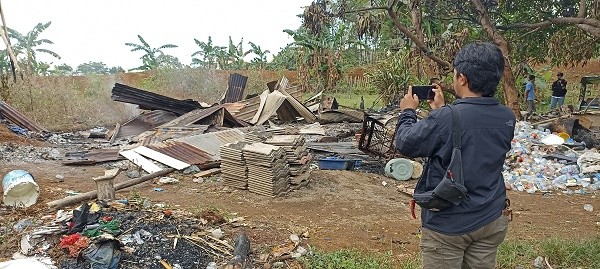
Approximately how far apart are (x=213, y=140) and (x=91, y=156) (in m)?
2.50

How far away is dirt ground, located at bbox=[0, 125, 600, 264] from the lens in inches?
208

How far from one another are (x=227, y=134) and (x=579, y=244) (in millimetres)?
7297

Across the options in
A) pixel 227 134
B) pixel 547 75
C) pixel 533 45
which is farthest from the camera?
pixel 547 75

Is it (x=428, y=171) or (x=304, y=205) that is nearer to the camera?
(x=428, y=171)

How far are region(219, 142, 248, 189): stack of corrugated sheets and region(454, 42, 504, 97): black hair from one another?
493cm

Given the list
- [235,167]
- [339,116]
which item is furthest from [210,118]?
[235,167]

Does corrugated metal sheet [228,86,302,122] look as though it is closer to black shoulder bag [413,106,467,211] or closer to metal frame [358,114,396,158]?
metal frame [358,114,396,158]

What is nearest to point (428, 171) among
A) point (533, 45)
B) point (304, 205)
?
point (304, 205)

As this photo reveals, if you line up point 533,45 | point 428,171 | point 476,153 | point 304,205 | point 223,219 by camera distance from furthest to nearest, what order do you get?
point 533,45
point 304,205
point 223,219
point 428,171
point 476,153

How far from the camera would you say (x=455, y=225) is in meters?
2.36

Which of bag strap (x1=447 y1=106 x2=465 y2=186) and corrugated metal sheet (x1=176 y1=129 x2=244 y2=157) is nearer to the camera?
bag strap (x1=447 y1=106 x2=465 y2=186)

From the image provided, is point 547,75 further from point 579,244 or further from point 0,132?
point 0,132

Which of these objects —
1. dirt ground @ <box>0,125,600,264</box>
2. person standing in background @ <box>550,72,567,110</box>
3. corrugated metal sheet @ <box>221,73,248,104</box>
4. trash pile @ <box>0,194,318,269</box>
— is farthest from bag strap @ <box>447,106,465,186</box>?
person standing in background @ <box>550,72,567,110</box>

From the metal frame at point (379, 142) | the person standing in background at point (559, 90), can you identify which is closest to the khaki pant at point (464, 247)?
the metal frame at point (379, 142)
